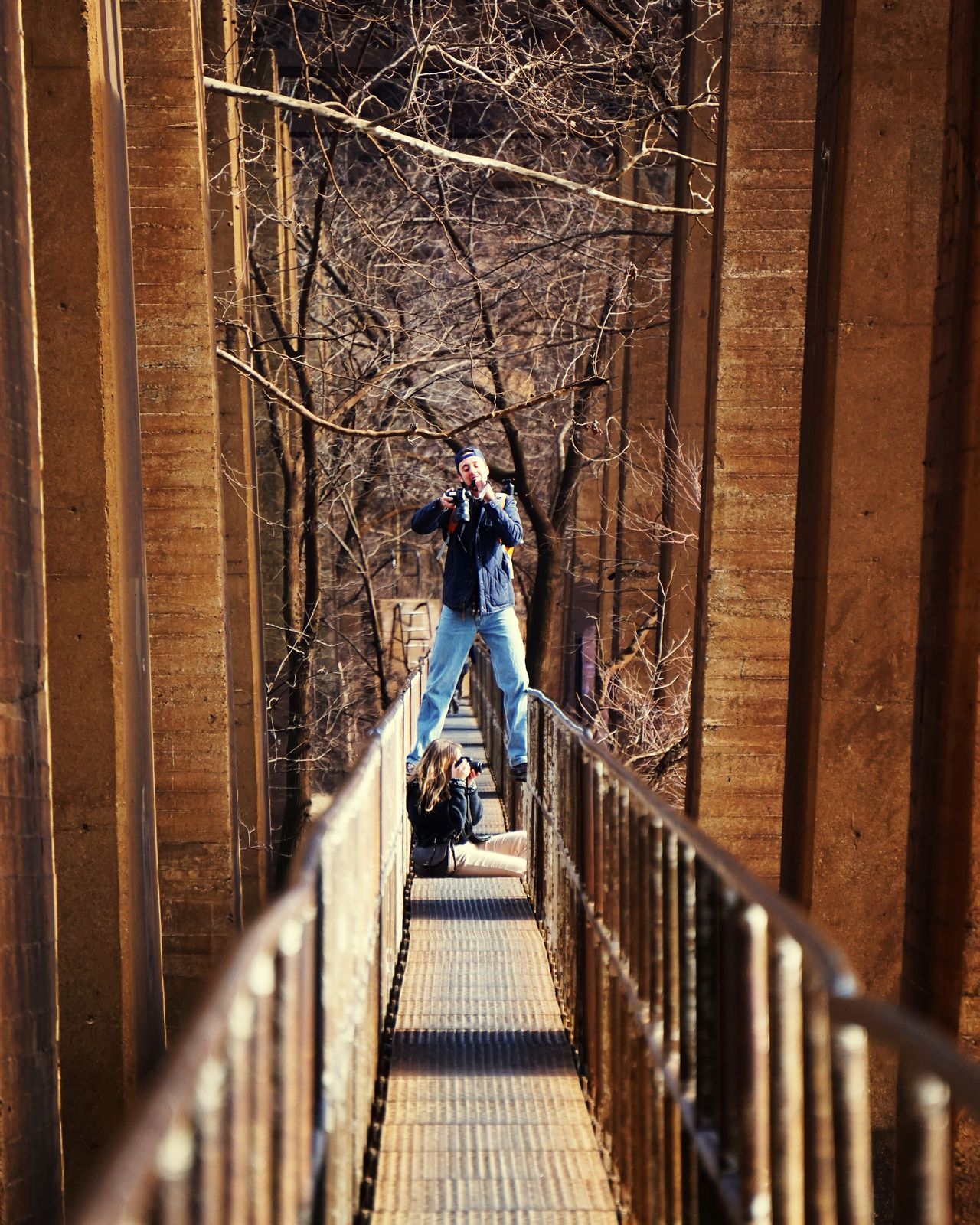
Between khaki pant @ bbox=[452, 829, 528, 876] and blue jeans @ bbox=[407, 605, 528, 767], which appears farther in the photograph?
khaki pant @ bbox=[452, 829, 528, 876]

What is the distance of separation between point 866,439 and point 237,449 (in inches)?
327

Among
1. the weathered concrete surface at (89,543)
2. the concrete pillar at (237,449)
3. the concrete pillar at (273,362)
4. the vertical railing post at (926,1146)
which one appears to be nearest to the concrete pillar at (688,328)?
the concrete pillar at (237,449)

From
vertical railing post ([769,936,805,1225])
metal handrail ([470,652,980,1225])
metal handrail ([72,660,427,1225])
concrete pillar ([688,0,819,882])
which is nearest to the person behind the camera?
metal handrail ([72,660,427,1225])

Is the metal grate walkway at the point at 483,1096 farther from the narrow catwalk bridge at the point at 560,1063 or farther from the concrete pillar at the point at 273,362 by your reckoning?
the concrete pillar at the point at 273,362

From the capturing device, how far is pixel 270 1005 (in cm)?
233

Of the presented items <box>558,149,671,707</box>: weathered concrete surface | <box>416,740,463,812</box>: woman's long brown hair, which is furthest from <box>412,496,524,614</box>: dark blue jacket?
<box>558,149,671,707</box>: weathered concrete surface

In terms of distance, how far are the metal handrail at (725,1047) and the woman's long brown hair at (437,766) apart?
12.8 feet

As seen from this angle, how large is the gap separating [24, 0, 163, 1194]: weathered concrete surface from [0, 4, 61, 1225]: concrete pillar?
3.85 ft

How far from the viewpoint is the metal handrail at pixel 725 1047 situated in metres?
1.96

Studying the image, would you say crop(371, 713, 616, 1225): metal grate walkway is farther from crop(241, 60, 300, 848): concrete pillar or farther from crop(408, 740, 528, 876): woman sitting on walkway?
crop(241, 60, 300, 848): concrete pillar

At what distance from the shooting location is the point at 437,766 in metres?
9.18

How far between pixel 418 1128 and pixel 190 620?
22.1 feet

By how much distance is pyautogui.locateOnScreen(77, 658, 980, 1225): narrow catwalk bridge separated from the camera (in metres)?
1.90

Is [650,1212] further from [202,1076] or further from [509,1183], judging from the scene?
[202,1076]
